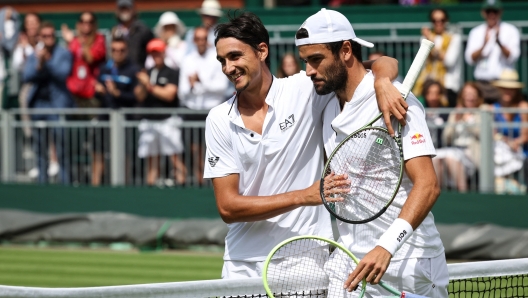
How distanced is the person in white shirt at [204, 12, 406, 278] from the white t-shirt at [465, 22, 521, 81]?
772cm

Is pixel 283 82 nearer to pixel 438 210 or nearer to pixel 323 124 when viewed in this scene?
pixel 323 124

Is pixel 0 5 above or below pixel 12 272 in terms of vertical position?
above

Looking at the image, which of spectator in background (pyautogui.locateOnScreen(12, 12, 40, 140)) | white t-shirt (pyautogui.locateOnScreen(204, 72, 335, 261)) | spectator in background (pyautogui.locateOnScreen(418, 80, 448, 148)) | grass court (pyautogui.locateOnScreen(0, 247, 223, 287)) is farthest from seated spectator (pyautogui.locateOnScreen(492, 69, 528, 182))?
spectator in background (pyautogui.locateOnScreen(12, 12, 40, 140))

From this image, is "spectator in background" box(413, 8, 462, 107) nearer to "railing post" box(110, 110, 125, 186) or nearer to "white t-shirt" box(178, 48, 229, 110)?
"white t-shirt" box(178, 48, 229, 110)

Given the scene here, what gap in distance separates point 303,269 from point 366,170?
67 centimetres

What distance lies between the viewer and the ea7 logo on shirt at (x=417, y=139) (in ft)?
14.4

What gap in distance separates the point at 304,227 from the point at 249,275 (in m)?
0.40

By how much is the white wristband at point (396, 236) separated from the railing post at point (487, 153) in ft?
22.0

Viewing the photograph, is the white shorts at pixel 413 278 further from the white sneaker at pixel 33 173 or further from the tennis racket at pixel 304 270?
the white sneaker at pixel 33 173

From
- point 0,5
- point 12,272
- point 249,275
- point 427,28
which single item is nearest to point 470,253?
point 427,28

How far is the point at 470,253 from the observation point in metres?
10.3

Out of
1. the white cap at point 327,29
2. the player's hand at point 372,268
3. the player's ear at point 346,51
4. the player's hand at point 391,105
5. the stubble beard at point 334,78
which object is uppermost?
the white cap at point 327,29

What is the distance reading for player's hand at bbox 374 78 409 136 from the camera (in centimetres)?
442

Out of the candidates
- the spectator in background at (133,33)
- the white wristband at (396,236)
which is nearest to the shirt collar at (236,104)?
the white wristband at (396,236)
